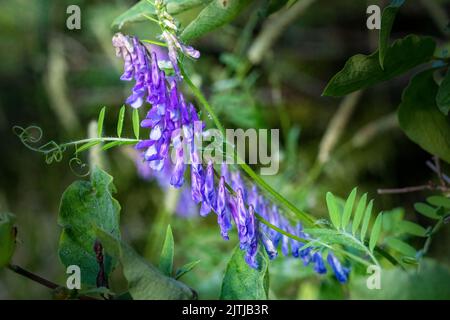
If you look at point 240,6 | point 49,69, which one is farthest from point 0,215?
point 49,69

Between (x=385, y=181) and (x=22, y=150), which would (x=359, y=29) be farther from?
(x=22, y=150)

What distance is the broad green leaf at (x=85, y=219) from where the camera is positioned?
62 cm

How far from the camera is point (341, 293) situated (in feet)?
2.74

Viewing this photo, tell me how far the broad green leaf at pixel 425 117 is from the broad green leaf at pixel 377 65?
39 mm

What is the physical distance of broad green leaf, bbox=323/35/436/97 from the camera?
0.59 metres

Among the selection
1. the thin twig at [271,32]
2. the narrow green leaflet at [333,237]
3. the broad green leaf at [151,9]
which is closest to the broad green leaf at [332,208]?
the narrow green leaflet at [333,237]

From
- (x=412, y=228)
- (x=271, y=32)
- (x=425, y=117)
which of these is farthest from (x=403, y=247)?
(x=271, y=32)

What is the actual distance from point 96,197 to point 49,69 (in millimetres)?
1130

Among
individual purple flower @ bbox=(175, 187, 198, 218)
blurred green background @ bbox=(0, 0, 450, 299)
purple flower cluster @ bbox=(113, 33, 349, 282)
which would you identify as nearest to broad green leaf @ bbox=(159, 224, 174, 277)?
purple flower cluster @ bbox=(113, 33, 349, 282)

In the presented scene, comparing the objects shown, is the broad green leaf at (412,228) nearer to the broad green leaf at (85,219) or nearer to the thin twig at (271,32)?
the broad green leaf at (85,219)

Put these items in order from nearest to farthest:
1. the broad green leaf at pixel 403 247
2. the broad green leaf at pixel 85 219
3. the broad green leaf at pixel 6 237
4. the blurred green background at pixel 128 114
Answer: the broad green leaf at pixel 6 237 < the broad green leaf at pixel 85 219 < the broad green leaf at pixel 403 247 < the blurred green background at pixel 128 114

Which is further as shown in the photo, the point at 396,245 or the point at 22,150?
the point at 22,150

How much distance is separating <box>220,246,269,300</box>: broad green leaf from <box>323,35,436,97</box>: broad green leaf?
0.52 ft

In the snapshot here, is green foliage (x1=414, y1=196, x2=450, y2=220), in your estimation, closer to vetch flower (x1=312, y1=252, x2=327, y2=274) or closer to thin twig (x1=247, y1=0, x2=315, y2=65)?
vetch flower (x1=312, y1=252, x2=327, y2=274)
